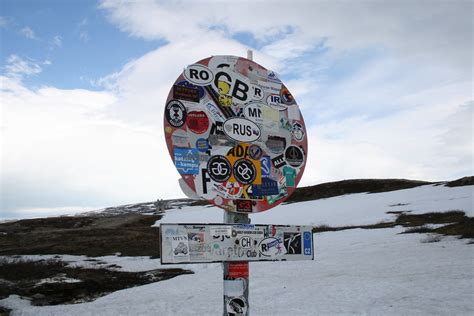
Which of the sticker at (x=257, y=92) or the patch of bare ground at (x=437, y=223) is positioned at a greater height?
the sticker at (x=257, y=92)

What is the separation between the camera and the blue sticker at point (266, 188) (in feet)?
11.7

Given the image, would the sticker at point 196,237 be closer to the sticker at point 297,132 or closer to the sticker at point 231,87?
the sticker at point 231,87

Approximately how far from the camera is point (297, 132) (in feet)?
12.8

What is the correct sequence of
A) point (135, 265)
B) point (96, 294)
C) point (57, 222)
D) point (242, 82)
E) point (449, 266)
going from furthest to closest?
1. point (57, 222)
2. point (135, 265)
3. point (96, 294)
4. point (449, 266)
5. point (242, 82)

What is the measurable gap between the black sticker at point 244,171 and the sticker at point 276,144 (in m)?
0.26

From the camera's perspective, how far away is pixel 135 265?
19.5 meters

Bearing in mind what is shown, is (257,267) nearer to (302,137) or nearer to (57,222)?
(302,137)

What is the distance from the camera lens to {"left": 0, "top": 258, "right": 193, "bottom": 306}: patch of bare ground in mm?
12750

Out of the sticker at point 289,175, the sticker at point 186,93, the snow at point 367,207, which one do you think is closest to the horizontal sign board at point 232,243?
the sticker at point 289,175

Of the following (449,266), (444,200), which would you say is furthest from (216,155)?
(444,200)

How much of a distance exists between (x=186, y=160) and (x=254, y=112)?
797 millimetres

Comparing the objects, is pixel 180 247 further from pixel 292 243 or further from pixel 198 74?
pixel 198 74

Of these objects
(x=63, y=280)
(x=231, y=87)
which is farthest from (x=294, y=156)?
(x=63, y=280)

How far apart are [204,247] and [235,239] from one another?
28cm
